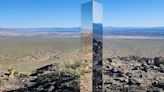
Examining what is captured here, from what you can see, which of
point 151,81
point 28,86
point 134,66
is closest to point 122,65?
point 134,66

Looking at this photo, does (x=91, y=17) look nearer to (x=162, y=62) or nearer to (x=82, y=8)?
(x=82, y=8)

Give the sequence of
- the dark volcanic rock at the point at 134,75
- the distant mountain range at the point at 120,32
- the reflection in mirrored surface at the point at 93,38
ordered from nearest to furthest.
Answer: the reflection in mirrored surface at the point at 93,38 → the dark volcanic rock at the point at 134,75 → the distant mountain range at the point at 120,32

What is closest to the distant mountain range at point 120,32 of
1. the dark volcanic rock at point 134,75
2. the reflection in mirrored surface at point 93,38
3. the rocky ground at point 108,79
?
the dark volcanic rock at point 134,75

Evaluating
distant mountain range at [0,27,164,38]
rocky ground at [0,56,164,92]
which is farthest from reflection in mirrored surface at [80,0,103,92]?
distant mountain range at [0,27,164,38]

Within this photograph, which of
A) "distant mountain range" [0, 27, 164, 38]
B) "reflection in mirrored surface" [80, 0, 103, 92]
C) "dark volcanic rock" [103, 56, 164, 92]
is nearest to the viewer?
"reflection in mirrored surface" [80, 0, 103, 92]

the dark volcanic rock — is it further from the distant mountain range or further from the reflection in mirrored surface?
the distant mountain range

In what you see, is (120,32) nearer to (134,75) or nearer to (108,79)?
(134,75)

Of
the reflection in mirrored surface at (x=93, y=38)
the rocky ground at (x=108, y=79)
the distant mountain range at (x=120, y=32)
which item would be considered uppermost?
the reflection in mirrored surface at (x=93, y=38)

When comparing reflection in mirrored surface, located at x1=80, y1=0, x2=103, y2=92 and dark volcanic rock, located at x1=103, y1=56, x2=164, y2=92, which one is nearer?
reflection in mirrored surface, located at x1=80, y1=0, x2=103, y2=92

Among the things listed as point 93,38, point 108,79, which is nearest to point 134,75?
point 108,79

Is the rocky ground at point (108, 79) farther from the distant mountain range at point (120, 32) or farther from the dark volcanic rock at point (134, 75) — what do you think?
the distant mountain range at point (120, 32)

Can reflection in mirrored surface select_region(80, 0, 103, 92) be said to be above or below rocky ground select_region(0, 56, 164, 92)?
above
